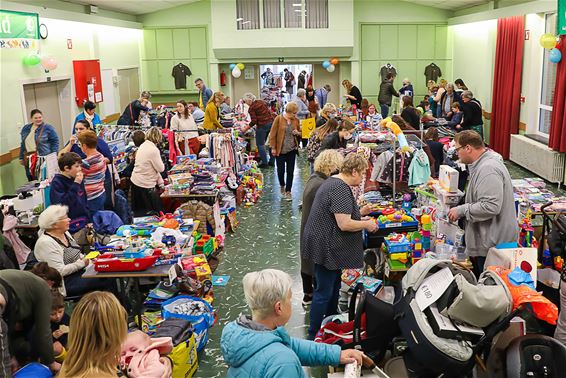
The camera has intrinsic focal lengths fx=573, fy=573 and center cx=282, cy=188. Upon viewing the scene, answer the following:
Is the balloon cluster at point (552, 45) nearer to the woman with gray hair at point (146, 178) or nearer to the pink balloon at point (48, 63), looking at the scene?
the woman with gray hair at point (146, 178)

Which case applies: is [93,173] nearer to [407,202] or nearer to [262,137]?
[407,202]

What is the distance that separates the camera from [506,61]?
11906 millimetres

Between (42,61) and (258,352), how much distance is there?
9290 mm

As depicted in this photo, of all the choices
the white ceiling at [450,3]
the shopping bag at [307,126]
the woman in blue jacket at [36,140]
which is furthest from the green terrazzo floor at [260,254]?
the white ceiling at [450,3]

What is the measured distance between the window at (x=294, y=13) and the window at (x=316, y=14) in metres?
0.17

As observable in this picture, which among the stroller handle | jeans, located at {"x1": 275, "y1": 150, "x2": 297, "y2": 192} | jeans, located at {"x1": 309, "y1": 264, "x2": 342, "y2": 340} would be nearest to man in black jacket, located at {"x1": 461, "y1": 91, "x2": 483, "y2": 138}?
jeans, located at {"x1": 275, "y1": 150, "x2": 297, "y2": 192}

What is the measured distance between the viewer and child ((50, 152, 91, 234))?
560cm

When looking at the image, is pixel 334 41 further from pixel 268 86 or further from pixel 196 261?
pixel 196 261

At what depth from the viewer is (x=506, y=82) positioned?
469 inches

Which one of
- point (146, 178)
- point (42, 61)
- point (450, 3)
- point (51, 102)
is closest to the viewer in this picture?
point (146, 178)

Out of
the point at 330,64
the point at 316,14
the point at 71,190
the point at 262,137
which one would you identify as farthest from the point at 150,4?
the point at 71,190

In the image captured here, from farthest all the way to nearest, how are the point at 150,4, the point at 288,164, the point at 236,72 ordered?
the point at 236,72, the point at 150,4, the point at 288,164

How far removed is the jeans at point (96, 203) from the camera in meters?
6.24

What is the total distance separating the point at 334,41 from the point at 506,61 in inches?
205
